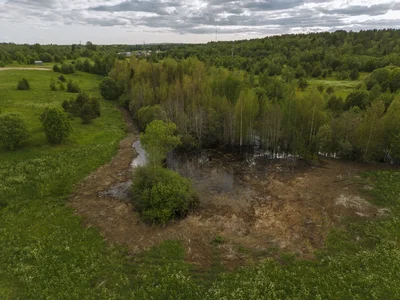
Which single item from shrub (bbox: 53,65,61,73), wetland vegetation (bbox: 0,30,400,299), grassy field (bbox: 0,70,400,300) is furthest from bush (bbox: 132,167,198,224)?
shrub (bbox: 53,65,61,73)

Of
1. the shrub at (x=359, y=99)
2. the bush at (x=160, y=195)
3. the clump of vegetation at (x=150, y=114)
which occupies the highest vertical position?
the shrub at (x=359, y=99)

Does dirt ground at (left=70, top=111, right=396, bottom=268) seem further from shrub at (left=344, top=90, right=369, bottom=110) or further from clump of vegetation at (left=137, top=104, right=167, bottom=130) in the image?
shrub at (left=344, top=90, right=369, bottom=110)

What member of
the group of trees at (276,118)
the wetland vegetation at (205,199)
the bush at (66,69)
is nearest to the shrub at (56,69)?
the bush at (66,69)

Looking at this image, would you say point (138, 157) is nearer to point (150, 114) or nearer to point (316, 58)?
point (150, 114)

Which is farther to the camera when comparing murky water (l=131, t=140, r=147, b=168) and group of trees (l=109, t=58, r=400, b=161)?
murky water (l=131, t=140, r=147, b=168)

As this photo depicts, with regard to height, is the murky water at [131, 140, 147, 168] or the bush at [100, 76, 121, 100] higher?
the bush at [100, 76, 121, 100]

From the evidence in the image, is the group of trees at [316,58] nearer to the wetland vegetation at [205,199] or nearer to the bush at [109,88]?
the bush at [109,88]

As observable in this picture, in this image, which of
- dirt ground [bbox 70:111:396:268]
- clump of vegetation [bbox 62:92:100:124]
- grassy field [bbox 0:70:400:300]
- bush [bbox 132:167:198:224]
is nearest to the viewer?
grassy field [bbox 0:70:400:300]
